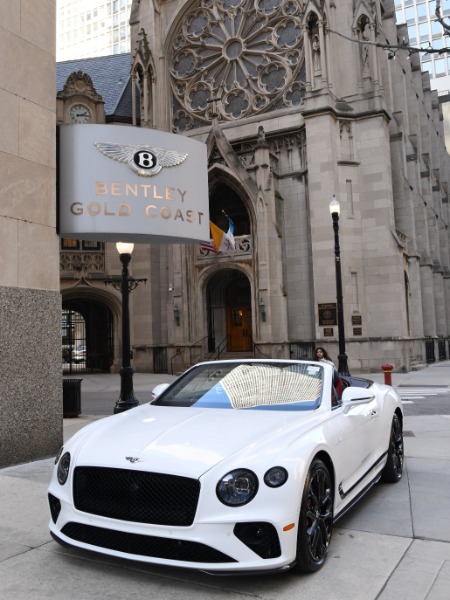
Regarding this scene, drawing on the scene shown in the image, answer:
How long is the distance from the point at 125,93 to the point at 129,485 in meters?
34.7

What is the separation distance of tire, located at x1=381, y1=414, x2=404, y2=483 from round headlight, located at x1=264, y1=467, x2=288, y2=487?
9.39ft

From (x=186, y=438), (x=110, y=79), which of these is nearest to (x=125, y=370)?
(x=186, y=438)

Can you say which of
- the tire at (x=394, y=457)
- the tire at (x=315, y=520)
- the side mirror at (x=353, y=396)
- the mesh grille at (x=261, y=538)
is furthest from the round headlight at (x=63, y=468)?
the tire at (x=394, y=457)

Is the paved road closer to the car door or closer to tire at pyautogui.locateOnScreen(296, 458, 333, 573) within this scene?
the car door

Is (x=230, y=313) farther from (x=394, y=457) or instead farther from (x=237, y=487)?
(x=237, y=487)

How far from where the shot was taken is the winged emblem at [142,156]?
341 inches

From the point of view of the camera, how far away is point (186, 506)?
133 inches

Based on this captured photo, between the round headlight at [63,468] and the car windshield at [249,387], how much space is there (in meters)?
1.22

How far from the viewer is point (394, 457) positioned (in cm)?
609

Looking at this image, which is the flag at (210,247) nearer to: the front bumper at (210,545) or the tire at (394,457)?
the tire at (394,457)

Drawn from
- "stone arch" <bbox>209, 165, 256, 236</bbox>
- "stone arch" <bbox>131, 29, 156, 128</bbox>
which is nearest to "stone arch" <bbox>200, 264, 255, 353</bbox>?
"stone arch" <bbox>209, 165, 256, 236</bbox>

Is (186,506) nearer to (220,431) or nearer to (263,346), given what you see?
(220,431)

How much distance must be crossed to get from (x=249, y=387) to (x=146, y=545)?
1.88 metres

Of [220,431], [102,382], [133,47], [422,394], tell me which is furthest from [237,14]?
[220,431]
